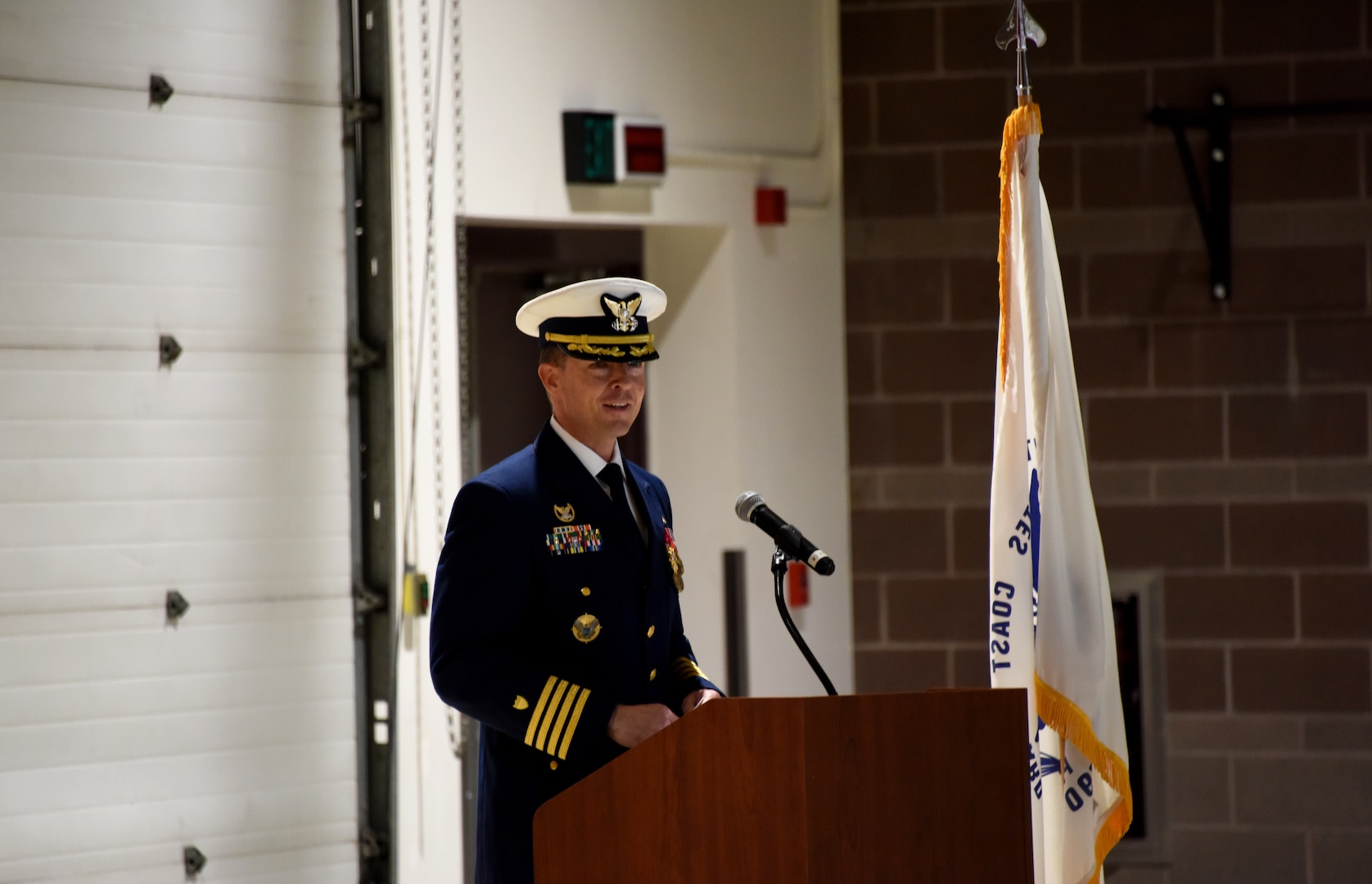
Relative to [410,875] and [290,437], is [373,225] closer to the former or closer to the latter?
[290,437]

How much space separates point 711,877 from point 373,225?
2016mm

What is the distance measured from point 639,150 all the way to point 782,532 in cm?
186

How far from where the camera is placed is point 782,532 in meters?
1.96

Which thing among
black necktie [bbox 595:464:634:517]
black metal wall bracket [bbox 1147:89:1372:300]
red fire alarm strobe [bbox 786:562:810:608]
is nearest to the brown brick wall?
black metal wall bracket [bbox 1147:89:1372:300]

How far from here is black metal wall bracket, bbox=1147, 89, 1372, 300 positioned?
3945 millimetres

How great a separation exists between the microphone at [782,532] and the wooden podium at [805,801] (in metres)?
0.20

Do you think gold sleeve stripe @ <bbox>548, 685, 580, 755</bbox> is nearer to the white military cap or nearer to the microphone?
the microphone

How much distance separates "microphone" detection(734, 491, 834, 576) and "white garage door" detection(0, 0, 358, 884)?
158 centimetres

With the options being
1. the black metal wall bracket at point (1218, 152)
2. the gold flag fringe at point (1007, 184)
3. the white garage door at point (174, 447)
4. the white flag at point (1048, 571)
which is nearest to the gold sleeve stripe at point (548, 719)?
the white flag at point (1048, 571)

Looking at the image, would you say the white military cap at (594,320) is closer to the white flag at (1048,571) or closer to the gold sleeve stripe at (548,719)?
the gold sleeve stripe at (548,719)

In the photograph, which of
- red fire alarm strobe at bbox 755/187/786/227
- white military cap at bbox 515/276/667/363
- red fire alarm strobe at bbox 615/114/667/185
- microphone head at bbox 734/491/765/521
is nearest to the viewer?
microphone head at bbox 734/491/765/521

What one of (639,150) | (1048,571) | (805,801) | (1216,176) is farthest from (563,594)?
(1216,176)

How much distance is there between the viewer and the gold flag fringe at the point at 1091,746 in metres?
2.49

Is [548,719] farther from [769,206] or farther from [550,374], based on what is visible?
[769,206]
